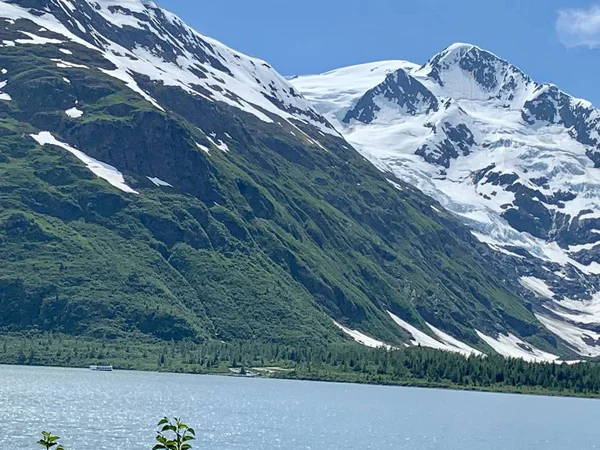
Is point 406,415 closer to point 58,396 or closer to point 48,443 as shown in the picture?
point 58,396

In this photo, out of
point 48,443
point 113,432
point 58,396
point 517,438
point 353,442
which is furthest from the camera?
point 58,396

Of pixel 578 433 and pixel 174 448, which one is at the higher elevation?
pixel 578 433

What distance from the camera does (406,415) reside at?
643 feet

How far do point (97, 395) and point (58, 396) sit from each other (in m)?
10.8

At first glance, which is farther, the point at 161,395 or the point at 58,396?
the point at 161,395

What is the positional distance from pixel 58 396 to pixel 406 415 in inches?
2271

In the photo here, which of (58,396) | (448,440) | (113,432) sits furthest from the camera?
(58,396)

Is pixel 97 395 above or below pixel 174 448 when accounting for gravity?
above

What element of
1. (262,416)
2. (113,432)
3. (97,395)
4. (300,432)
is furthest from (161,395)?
(113,432)

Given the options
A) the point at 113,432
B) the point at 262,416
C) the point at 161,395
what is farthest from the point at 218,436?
the point at 161,395

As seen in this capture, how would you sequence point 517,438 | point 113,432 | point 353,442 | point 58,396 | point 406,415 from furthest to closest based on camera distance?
1. point 406,415
2. point 58,396
3. point 517,438
4. point 353,442
5. point 113,432

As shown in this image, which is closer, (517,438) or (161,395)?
(517,438)

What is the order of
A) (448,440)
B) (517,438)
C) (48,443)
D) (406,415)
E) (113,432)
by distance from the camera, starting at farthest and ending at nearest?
(406,415) < (517,438) < (448,440) < (113,432) < (48,443)

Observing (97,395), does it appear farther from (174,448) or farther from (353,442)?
(174,448)
